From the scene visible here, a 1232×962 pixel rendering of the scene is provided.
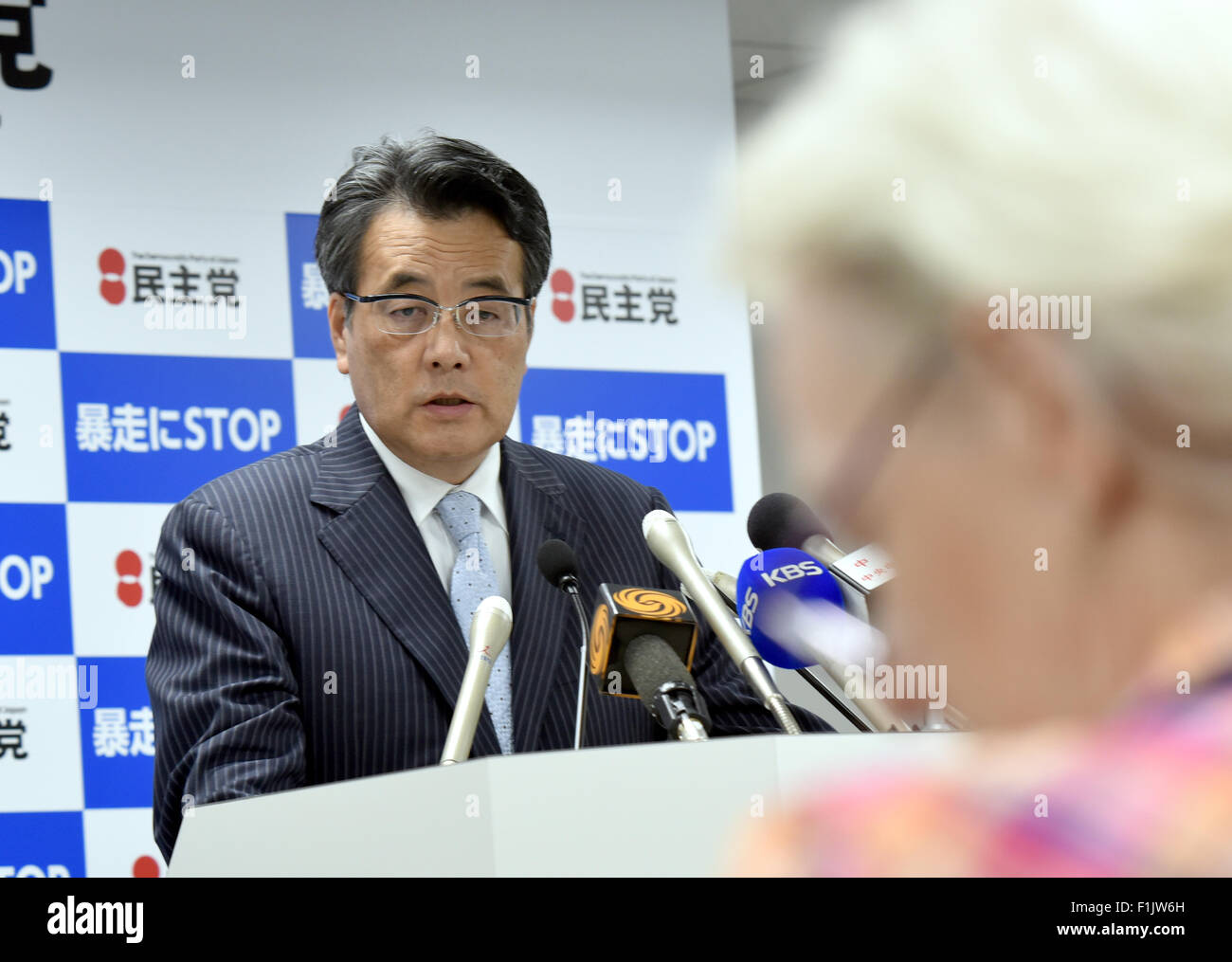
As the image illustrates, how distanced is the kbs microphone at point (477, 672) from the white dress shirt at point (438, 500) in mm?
422

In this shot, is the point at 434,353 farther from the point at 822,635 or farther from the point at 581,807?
the point at 581,807

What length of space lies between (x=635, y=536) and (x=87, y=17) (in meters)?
2.02

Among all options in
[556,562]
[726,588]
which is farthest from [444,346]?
[726,588]

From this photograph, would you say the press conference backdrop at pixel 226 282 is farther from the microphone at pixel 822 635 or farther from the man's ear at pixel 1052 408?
the man's ear at pixel 1052 408

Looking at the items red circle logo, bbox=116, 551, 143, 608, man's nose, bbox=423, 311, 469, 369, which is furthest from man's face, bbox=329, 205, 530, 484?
red circle logo, bbox=116, 551, 143, 608

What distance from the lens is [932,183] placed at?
478mm

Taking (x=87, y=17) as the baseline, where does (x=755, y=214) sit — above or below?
below

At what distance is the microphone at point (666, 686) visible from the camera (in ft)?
3.88

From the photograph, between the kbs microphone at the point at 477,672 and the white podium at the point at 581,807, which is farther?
the kbs microphone at the point at 477,672

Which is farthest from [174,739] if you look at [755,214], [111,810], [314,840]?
[111,810]

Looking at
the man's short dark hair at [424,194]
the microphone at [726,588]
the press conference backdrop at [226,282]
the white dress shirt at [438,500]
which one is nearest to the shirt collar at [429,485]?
the white dress shirt at [438,500]

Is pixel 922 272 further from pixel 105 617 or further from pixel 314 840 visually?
pixel 105 617

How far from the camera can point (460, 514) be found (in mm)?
1869

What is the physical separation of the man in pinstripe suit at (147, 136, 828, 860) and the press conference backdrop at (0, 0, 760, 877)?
918 mm
